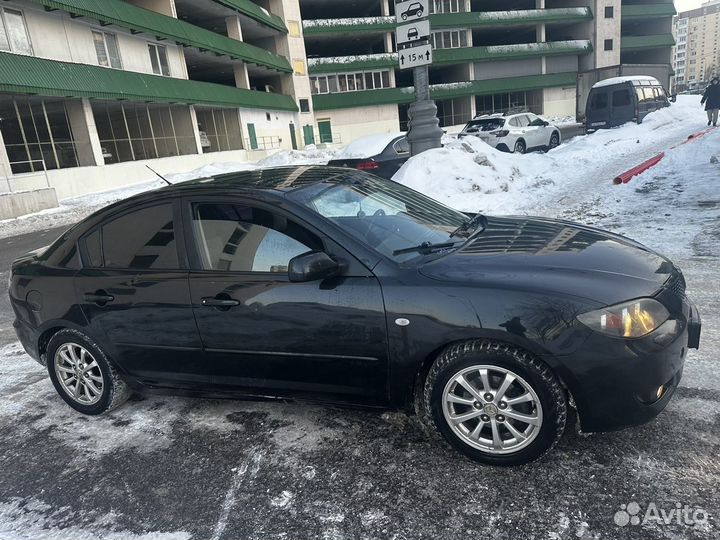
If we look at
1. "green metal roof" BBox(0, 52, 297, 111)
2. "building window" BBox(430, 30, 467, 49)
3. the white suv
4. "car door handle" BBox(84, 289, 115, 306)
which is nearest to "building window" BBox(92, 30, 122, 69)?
"green metal roof" BBox(0, 52, 297, 111)

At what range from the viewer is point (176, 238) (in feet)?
10.9

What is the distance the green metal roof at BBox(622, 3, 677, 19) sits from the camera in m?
54.9

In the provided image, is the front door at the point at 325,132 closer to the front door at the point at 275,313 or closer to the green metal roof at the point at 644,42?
the green metal roof at the point at 644,42

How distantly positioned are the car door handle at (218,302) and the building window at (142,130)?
2478 cm

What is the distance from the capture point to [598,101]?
20922mm

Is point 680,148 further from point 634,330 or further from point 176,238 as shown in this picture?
point 176,238

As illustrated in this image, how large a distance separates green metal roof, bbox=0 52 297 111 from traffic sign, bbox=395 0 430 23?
15.6 m

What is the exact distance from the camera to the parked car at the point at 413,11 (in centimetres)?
960

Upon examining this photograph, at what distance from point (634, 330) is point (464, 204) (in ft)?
24.1

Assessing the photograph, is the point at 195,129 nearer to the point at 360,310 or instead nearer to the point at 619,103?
the point at 619,103

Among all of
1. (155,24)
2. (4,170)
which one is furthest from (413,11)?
(155,24)

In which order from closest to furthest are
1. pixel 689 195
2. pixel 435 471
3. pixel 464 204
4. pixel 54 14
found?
pixel 435 471
pixel 689 195
pixel 464 204
pixel 54 14

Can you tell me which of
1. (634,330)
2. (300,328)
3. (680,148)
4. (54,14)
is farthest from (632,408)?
(54,14)

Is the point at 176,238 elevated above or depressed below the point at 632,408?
above
